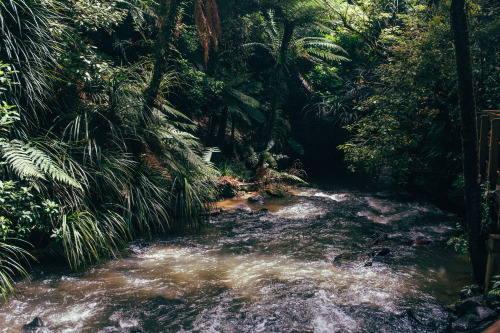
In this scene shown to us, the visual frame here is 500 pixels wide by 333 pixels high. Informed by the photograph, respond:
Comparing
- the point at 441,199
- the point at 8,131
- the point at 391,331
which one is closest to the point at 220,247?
the point at 391,331

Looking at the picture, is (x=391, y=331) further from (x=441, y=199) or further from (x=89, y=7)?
(x=89, y=7)

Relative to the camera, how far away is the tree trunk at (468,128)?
12.0 ft

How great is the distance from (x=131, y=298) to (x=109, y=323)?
535 millimetres

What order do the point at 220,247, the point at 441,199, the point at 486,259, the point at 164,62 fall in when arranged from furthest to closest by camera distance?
1. the point at 441,199
2. the point at 164,62
3. the point at 220,247
4. the point at 486,259

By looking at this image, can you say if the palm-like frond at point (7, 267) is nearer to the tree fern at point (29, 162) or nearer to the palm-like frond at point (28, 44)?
the tree fern at point (29, 162)

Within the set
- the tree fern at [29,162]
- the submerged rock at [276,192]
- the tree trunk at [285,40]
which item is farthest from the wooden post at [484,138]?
the tree trunk at [285,40]

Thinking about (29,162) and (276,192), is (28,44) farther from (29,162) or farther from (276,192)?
(276,192)

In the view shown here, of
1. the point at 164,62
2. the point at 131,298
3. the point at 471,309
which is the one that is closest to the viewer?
the point at 471,309

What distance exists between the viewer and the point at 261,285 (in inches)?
179

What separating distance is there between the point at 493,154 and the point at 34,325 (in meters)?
5.06

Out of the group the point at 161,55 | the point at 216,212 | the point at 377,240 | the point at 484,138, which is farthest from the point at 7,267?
the point at 484,138

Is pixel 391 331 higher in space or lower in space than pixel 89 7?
lower

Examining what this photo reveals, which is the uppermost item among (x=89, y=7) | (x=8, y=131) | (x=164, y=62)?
(x=89, y=7)

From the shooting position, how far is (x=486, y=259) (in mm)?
3881
